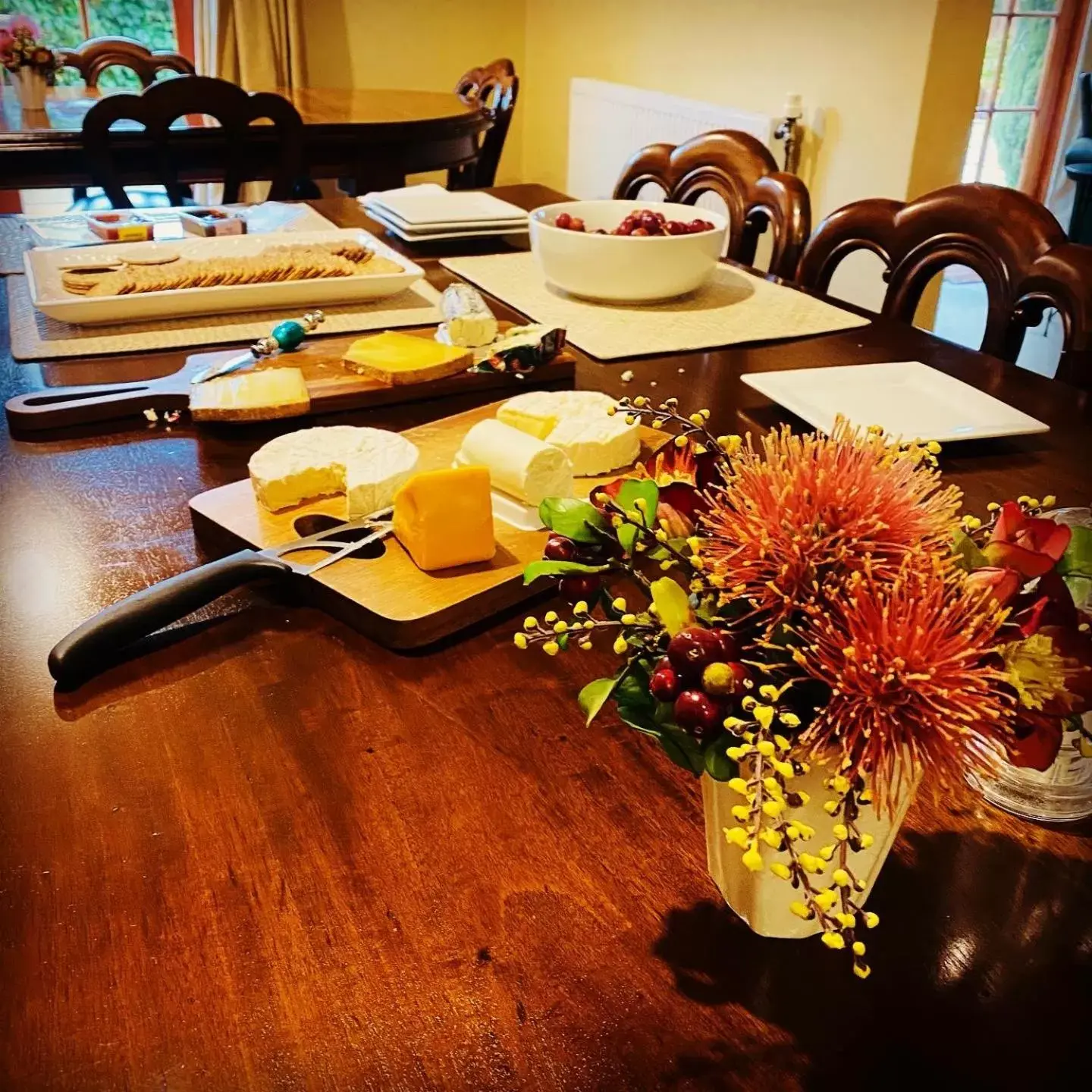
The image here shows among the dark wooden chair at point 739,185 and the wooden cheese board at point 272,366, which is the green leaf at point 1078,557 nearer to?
the wooden cheese board at point 272,366

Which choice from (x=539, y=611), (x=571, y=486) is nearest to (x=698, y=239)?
(x=571, y=486)

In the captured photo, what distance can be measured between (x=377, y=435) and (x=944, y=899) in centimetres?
60

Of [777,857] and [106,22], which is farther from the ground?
[106,22]

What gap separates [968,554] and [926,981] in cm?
21

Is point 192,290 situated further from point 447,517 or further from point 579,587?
point 579,587

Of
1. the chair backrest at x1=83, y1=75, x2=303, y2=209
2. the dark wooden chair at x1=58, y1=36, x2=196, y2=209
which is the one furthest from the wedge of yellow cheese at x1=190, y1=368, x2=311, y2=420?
the dark wooden chair at x1=58, y1=36, x2=196, y2=209

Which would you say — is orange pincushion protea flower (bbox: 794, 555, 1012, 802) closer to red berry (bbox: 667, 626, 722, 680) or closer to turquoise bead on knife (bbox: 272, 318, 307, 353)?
red berry (bbox: 667, 626, 722, 680)

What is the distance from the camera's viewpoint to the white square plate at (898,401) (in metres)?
1.06

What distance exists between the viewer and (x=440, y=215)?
1.78m

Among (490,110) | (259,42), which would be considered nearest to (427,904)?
(490,110)

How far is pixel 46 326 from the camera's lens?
1.35 metres

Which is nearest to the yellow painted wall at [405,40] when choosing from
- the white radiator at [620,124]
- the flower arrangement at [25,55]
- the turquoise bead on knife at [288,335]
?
the white radiator at [620,124]

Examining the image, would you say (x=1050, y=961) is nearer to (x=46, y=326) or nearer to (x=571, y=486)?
(x=571, y=486)

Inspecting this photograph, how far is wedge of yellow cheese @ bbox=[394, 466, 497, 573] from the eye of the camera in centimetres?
78
